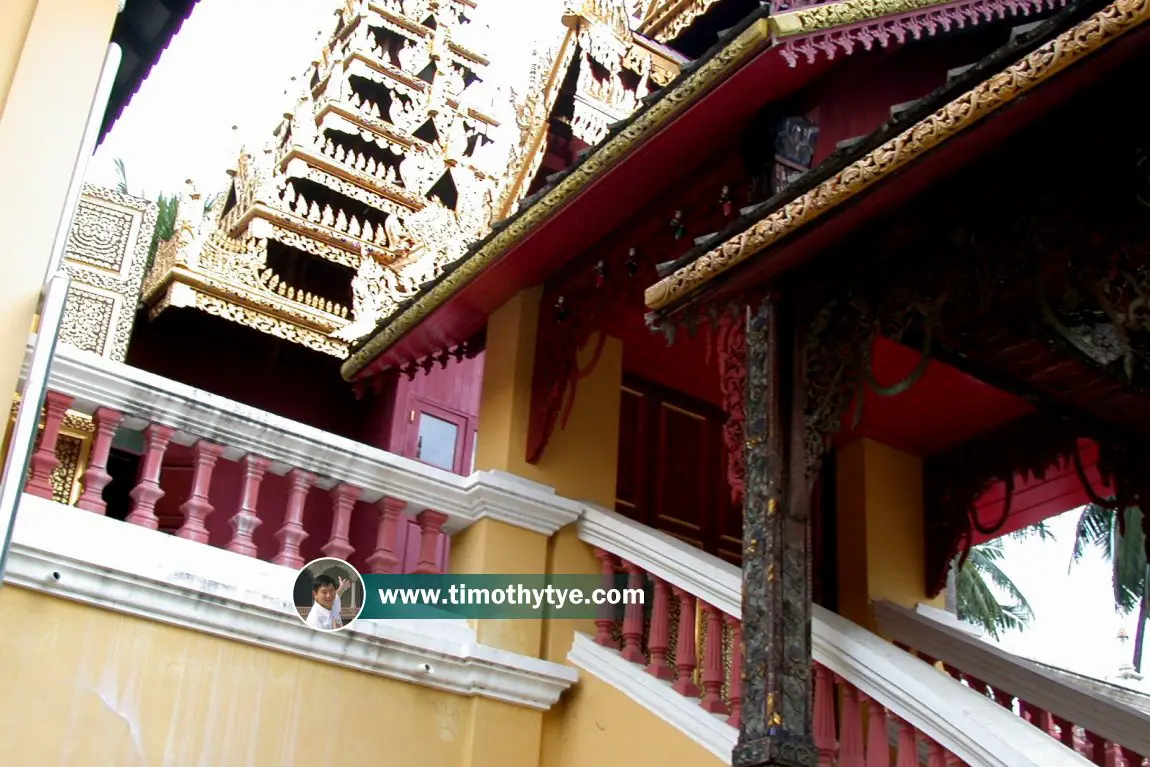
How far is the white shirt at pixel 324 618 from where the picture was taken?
224 inches

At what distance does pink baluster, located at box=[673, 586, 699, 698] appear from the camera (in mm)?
5742

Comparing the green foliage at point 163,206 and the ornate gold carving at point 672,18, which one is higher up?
the green foliage at point 163,206

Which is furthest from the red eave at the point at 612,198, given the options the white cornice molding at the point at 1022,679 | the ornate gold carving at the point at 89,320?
the white cornice molding at the point at 1022,679

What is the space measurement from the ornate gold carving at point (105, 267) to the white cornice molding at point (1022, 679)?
465cm

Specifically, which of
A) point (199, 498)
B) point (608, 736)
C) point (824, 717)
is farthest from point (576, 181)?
point (824, 717)

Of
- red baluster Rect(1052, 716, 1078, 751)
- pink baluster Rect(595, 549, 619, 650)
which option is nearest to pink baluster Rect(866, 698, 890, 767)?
pink baluster Rect(595, 549, 619, 650)

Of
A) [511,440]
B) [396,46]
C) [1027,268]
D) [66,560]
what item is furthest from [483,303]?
[396,46]

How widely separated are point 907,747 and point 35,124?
3.46m

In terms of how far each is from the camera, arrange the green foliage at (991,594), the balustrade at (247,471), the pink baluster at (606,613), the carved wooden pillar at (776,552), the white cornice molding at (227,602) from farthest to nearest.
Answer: the green foliage at (991,594), the pink baluster at (606,613), the balustrade at (247,471), the white cornice molding at (227,602), the carved wooden pillar at (776,552)

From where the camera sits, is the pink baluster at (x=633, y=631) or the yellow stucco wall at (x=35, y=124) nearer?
the yellow stucco wall at (x=35, y=124)

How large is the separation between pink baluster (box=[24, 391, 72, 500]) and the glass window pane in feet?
12.1

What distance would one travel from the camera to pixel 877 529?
315 inches

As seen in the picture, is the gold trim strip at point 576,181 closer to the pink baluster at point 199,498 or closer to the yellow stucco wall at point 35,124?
the pink baluster at point 199,498

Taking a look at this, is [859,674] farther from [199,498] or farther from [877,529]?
[877,529]
